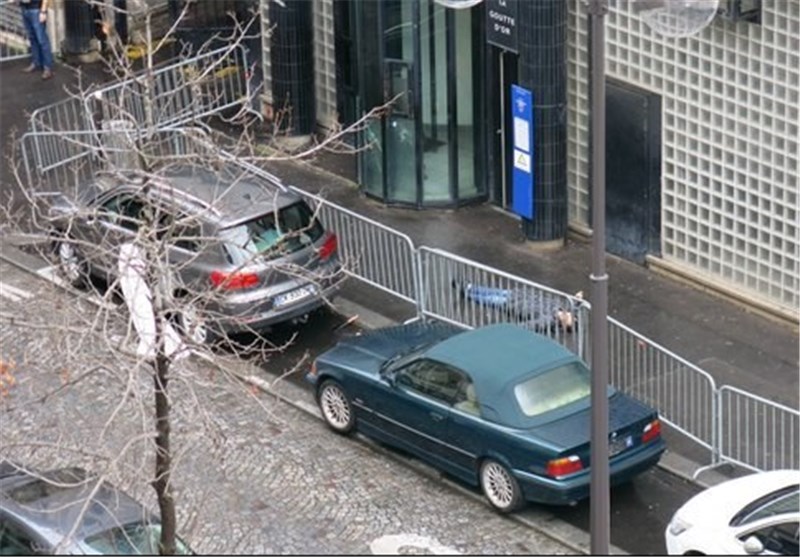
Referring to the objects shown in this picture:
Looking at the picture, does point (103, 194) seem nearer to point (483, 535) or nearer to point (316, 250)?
point (316, 250)

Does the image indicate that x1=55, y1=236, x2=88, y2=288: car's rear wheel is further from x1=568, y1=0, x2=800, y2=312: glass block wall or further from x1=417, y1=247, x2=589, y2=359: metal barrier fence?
x1=568, y1=0, x2=800, y2=312: glass block wall

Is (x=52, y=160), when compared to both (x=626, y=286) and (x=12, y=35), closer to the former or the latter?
(x=12, y=35)

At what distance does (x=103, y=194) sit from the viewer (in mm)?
21797

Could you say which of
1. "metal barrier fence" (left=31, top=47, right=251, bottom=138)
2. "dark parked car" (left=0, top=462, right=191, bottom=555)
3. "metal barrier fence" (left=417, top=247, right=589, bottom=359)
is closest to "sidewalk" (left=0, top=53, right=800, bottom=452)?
"metal barrier fence" (left=31, top=47, right=251, bottom=138)

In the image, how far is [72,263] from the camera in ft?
68.4

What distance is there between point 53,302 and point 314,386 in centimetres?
328

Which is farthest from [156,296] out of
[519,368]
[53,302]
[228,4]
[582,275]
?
[228,4]

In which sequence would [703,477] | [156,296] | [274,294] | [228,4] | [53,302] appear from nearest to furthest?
[156,296] → [53,302] → [703,477] → [274,294] → [228,4]

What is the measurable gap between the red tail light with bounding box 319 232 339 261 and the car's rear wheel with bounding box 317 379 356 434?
2265mm

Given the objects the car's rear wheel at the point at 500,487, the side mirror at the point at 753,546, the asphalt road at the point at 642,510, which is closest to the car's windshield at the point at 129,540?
the car's rear wheel at the point at 500,487

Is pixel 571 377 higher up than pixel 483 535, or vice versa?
pixel 571 377

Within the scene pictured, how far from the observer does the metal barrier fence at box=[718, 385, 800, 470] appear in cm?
1812

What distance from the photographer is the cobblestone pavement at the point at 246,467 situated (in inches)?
681

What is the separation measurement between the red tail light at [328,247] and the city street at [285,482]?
1.45m
